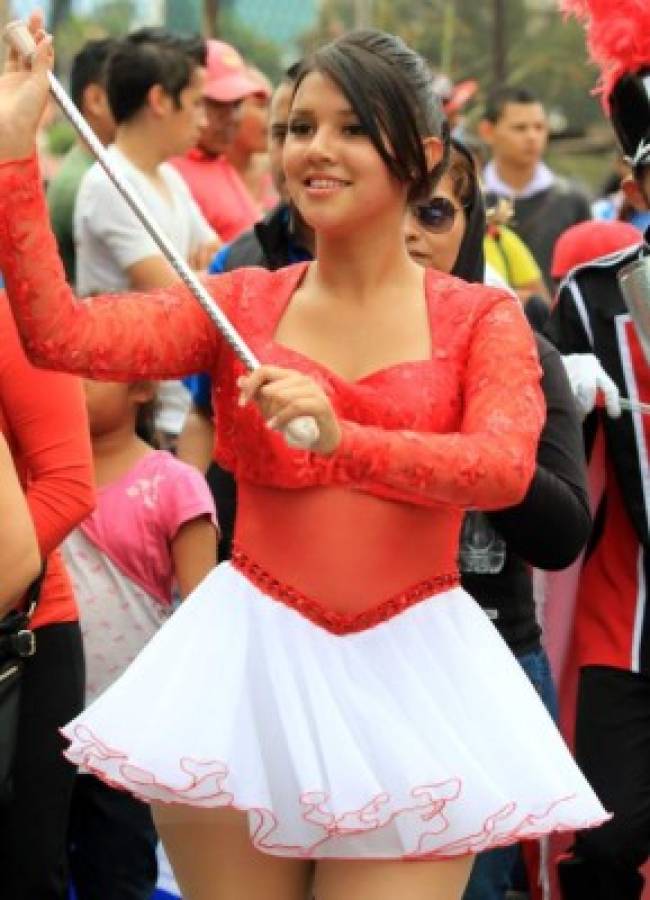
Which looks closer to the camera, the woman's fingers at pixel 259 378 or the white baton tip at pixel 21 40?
the woman's fingers at pixel 259 378

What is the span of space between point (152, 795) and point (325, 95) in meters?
1.06

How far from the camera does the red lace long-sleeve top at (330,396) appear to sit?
2943mm

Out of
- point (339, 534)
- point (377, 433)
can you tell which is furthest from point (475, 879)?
point (377, 433)

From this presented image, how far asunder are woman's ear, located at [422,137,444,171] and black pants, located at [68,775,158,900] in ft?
5.58

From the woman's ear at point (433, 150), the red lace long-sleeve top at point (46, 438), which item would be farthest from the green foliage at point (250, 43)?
the woman's ear at point (433, 150)

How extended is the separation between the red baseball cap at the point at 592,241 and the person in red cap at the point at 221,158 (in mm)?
1616

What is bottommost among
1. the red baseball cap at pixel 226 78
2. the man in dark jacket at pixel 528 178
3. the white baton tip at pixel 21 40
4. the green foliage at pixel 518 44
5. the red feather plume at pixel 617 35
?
the green foliage at pixel 518 44

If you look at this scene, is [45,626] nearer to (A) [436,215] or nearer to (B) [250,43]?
(A) [436,215]

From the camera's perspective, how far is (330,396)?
121 inches

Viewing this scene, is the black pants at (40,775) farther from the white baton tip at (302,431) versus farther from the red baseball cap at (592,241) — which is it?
the red baseball cap at (592,241)

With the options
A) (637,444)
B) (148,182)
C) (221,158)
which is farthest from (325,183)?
(221,158)

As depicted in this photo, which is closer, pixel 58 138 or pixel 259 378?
pixel 259 378

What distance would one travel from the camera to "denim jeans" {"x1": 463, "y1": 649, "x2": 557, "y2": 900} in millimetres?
4148

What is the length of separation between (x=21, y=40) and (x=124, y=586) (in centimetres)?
176
